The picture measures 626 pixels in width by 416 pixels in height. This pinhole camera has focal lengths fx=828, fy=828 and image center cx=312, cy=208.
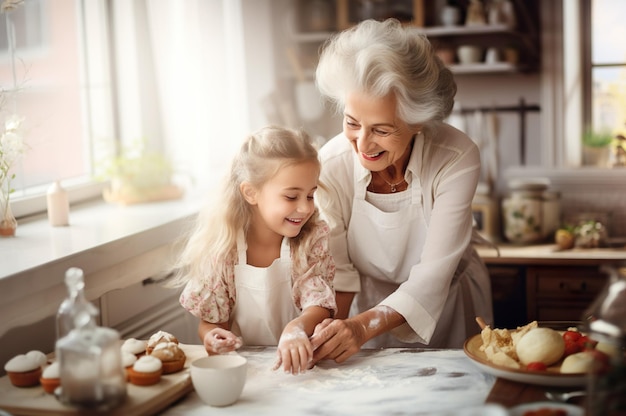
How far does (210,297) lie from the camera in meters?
1.97

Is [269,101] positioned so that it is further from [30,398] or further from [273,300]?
[30,398]

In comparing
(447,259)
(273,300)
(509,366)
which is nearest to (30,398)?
(273,300)

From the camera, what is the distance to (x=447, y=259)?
2.10 metres

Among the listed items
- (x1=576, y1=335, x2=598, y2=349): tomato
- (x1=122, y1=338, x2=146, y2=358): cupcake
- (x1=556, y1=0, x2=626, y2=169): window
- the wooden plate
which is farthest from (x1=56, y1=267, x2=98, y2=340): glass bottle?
(x1=556, y1=0, x2=626, y2=169): window

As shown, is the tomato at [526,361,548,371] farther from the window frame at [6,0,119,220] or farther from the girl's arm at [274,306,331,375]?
the window frame at [6,0,119,220]

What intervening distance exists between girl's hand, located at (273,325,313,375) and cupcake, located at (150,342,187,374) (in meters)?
0.20

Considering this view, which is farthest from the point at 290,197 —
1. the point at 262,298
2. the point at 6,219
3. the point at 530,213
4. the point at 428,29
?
the point at 428,29

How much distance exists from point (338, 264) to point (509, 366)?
2.44 feet

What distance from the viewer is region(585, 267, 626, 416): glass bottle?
1.27 metres

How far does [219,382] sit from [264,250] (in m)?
0.58

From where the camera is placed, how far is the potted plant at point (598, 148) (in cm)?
381

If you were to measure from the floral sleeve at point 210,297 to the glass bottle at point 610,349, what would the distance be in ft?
2.96

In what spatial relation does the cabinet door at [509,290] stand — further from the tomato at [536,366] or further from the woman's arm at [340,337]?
the tomato at [536,366]

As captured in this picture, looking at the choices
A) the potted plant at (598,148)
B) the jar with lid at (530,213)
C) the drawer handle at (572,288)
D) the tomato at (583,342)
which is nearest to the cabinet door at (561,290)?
the drawer handle at (572,288)
